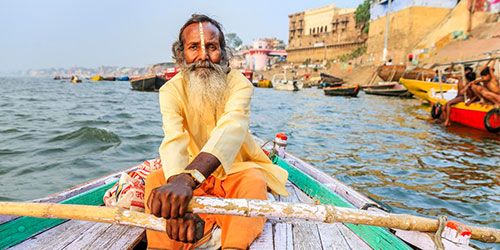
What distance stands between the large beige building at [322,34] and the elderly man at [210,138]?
5128 centimetres

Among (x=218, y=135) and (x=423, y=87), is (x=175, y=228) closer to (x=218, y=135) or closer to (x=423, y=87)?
(x=218, y=135)

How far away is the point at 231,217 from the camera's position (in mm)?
1741

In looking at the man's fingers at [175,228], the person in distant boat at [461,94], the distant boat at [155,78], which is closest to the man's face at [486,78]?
the person in distant boat at [461,94]

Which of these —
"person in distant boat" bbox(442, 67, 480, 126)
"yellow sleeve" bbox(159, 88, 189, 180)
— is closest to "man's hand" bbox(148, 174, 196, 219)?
"yellow sleeve" bbox(159, 88, 189, 180)

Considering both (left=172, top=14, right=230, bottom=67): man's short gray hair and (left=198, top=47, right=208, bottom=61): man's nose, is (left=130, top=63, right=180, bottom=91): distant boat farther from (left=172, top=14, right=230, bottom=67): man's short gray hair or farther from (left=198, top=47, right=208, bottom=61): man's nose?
(left=198, top=47, right=208, bottom=61): man's nose

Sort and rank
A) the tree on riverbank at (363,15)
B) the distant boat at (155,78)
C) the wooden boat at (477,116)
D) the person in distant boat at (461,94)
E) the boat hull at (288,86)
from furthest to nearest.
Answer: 1. the tree on riverbank at (363,15)
2. the boat hull at (288,86)
3. the distant boat at (155,78)
4. the person in distant boat at (461,94)
5. the wooden boat at (477,116)

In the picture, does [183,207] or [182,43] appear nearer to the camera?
[183,207]

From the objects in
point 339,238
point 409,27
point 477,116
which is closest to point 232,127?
point 339,238

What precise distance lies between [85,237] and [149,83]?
2751 cm

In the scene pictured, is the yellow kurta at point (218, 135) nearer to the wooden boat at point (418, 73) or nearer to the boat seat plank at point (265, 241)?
the boat seat plank at point (265, 241)

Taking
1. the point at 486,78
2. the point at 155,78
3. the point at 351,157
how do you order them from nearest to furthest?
the point at 351,157, the point at 486,78, the point at 155,78

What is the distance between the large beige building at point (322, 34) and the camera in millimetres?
51500

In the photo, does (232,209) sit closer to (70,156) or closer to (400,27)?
(70,156)

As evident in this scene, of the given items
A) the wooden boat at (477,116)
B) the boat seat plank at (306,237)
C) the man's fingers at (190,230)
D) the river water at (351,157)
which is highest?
the man's fingers at (190,230)
